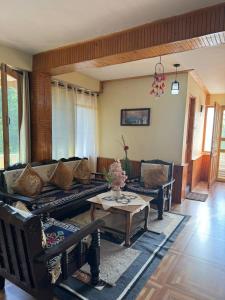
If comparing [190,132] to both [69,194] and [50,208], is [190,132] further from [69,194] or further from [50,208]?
[50,208]

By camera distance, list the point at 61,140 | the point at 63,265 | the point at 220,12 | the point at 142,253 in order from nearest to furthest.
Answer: the point at 63,265 < the point at 220,12 < the point at 142,253 < the point at 61,140

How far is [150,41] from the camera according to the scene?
2312 mm

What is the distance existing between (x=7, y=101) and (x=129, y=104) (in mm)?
2452

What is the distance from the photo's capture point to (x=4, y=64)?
3.06m

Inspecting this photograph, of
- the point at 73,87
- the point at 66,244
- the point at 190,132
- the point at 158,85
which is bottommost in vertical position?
the point at 66,244

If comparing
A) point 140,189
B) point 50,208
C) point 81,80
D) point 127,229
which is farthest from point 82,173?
point 81,80

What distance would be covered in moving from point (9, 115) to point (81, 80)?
172 centimetres

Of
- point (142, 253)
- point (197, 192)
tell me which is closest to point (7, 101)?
point (142, 253)

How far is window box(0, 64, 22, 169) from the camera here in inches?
124

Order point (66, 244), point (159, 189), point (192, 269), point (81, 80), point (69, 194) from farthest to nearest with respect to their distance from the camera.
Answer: point (81, 80) < point (159, 189) < point (69, 194) < point (192, 269) < point (66, 244)

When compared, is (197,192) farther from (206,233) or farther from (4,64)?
(4,64)

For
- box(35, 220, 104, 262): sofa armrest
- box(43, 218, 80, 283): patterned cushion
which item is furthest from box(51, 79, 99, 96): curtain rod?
box(35, 220, 104, 262): sofa armrest

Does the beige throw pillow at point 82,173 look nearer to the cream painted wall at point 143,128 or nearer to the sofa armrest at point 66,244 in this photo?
the cream painted wall at point 143,128

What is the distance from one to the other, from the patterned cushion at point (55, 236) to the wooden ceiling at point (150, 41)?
78.9 inches
